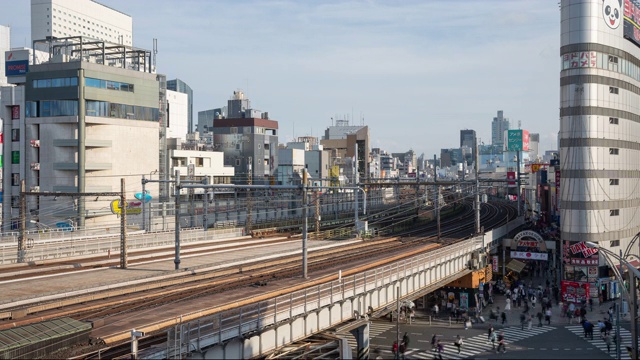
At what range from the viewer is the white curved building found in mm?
53531

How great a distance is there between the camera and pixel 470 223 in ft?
284

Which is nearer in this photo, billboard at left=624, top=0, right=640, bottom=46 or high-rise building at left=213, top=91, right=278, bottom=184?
billboard at left=624, top=0, right=640, bottom=46

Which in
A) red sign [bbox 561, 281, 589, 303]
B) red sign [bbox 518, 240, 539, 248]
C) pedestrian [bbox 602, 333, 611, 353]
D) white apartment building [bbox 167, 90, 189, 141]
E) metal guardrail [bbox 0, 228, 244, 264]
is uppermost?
white apartment building [bbox 167, 90, 189, 141]

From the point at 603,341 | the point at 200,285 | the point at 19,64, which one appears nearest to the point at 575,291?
the point at 603,341

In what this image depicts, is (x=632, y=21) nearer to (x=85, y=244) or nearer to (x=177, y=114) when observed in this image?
(x=85, y=244)

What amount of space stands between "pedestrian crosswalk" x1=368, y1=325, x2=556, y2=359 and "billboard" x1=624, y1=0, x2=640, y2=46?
89.2ft

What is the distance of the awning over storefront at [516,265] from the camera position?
6041cm

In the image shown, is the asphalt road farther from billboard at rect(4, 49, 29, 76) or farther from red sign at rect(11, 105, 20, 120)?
billboard at rect(4, 49, 29, 76)

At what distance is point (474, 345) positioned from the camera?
40906mm

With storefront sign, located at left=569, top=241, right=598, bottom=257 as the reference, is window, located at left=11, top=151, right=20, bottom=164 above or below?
above

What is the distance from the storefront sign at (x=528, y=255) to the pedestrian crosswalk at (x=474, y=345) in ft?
43.4

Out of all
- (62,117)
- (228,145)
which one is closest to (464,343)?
(62,117)

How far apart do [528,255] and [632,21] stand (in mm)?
22021

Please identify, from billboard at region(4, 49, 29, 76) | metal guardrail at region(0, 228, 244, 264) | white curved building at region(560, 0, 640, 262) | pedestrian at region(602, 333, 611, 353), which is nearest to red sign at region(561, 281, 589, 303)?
white curved building at region(560, 0, 640, 262)
